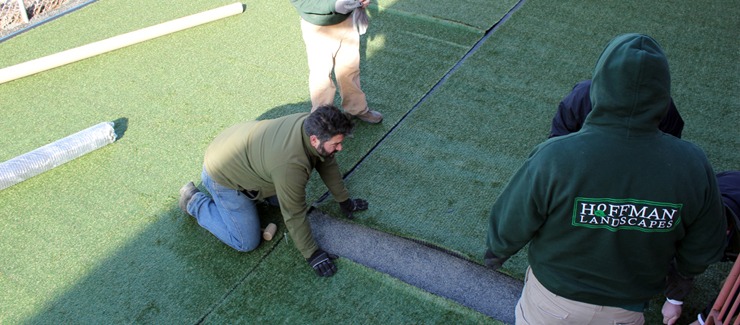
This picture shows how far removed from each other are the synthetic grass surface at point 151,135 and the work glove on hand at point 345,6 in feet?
3.32

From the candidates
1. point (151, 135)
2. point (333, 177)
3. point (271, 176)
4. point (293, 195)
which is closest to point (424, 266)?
point (333, 177)

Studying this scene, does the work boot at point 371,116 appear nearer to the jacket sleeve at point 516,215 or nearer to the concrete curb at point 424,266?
the concrete curb at point 424,266

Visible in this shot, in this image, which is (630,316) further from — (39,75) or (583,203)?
(39,75)

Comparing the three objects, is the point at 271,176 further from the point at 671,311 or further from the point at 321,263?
the point at 671,311

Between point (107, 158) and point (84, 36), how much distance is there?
204cm

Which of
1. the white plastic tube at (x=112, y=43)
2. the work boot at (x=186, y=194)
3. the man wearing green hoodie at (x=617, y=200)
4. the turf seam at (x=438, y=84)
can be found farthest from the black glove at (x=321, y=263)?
the white plastic tube at (x=112, y=43)

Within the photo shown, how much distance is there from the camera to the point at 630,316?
83.4 inches

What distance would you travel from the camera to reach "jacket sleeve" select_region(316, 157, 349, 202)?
3.38 meters

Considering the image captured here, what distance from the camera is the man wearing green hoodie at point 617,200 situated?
1763 millimetres

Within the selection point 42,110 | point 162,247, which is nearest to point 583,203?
point 162,247

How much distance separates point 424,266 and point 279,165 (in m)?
1.04

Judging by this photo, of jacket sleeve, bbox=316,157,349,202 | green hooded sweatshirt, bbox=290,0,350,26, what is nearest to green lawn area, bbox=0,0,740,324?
jacket sleeve, bbox=316,157,349,202

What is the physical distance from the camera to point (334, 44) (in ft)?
13.0

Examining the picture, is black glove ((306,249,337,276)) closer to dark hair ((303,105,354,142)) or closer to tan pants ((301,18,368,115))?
dark hair ((303,105,354,142))
